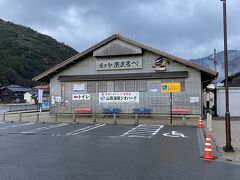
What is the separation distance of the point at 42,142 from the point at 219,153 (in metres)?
6.35

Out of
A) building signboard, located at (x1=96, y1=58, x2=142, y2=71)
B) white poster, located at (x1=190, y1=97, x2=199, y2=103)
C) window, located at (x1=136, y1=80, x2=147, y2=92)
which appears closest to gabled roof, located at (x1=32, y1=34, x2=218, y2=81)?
building signboard, located at (x1=96, y1=58, x2=142, y2=71)

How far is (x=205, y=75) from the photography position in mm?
22625

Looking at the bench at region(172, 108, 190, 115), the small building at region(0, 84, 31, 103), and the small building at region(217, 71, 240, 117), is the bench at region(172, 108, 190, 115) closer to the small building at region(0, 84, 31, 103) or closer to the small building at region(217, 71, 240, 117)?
the small building at region(217, 71, 240, 117)

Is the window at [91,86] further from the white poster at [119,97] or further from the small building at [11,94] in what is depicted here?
the small building at [11,94]

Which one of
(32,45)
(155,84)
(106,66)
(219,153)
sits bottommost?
(219,153)

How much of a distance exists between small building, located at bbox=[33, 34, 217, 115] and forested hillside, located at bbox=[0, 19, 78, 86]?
2485 inches

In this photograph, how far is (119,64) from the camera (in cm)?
2347

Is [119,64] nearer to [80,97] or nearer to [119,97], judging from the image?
[119,97]

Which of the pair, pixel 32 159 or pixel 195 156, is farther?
pixel 195 156

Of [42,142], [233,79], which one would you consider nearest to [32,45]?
[233,79]

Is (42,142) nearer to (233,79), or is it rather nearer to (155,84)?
(155,84)

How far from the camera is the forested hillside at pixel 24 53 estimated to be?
86938 mm

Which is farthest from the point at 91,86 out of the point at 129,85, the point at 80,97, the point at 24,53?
the point at 24,53

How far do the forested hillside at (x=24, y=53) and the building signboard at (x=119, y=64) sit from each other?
64983mm
